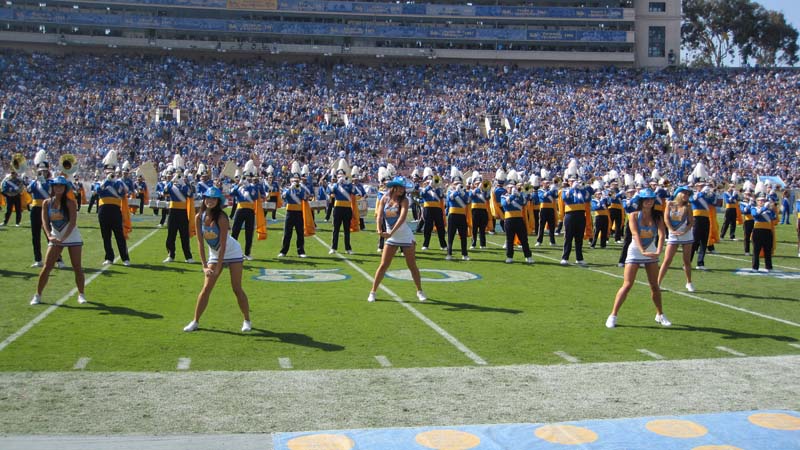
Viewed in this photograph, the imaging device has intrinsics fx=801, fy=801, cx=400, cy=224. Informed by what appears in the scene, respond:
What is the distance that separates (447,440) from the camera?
16.1ft

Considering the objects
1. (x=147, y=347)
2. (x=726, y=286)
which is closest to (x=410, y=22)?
(x=726, y=286)

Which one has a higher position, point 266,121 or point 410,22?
point 410,22

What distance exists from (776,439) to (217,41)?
55.4 metres

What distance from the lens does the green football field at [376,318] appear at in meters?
7.09

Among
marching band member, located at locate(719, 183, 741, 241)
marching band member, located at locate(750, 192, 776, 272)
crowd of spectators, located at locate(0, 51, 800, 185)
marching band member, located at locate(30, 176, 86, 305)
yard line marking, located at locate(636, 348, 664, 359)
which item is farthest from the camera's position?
crowd of spectators, located at locate(0, 51, 800, 185)

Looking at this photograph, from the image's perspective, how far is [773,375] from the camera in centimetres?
646

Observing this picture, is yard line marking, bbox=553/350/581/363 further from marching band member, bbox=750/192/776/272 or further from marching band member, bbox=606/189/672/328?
marching band member, bbox=750/192/776/272

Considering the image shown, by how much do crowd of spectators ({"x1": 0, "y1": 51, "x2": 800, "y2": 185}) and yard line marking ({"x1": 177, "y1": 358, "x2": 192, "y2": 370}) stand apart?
30261 mm

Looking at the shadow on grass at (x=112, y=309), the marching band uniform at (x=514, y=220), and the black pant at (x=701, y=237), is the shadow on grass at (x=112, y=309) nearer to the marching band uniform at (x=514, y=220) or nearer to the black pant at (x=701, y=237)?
the marching band uniform at (x=514, y=220)

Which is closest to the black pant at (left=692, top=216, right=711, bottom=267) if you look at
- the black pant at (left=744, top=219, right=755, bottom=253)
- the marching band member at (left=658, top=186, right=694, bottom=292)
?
the black pant at (left=744, top=219, right=755, bottom=253)

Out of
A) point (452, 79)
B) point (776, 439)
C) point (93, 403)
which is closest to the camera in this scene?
point (776, 439)

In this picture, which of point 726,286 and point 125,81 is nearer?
point 726,286

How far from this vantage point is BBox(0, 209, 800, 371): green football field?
23.3ft

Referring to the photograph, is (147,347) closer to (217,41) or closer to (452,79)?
(452,79)
